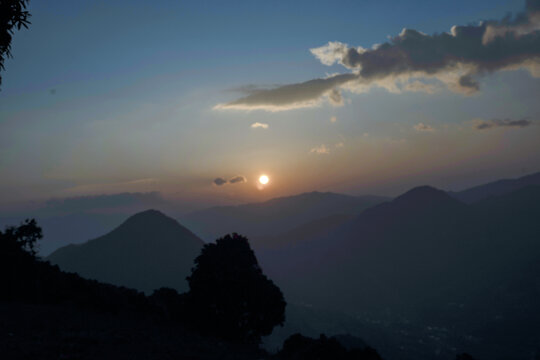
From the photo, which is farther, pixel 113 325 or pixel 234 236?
pixel 234 236

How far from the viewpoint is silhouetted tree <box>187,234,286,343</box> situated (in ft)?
128

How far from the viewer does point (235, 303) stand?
39.2 meters

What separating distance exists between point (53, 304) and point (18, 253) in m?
13.9

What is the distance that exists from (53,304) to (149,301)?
376 inches

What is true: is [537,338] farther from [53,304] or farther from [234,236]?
[53,304]

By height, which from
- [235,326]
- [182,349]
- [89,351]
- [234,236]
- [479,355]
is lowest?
[479,355]

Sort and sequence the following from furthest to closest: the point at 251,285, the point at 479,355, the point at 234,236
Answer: the point at 479,355, the point at 234,236, the point at 251,285

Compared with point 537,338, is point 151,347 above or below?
above

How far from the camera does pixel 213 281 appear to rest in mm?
40000

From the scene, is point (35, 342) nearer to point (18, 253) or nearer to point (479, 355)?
point (18, 253)

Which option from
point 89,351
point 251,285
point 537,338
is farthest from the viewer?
point 537,338

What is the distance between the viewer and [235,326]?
39.0 metres

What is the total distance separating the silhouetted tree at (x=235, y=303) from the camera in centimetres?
3897

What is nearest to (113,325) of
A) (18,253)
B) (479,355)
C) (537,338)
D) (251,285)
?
(251,285)
